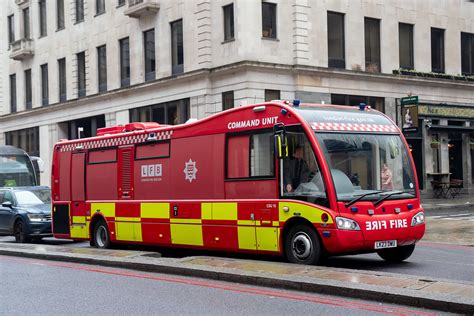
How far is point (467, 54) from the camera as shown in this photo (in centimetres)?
3900

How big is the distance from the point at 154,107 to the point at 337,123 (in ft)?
81.1

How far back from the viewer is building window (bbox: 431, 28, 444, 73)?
3741cm

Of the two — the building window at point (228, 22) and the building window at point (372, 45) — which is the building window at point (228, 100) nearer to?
the building window at point (228, 22)

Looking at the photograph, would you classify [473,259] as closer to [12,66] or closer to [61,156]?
[61,156]

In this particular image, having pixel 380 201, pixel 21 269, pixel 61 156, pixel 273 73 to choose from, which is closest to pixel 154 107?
pixel 273 73

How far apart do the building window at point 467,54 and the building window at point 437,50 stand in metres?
1.74

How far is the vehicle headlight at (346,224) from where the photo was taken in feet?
36.4

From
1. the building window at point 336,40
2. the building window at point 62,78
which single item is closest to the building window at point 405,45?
the building window at point 336,40

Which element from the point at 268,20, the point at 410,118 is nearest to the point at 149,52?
the point at 268,20

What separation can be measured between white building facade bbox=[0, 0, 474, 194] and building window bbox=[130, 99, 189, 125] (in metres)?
0.06

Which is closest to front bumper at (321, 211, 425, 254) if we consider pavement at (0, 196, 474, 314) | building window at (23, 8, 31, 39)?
pavement at (0, 196, 474, 314)

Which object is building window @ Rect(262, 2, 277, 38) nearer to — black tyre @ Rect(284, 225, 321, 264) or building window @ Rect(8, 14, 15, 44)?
black tyre @ Rect(284, 225, 321, 264)

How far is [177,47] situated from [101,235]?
1908cm

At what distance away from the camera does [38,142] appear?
46531 millimetres
